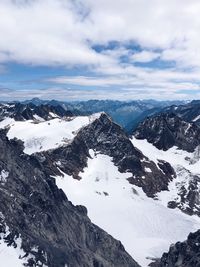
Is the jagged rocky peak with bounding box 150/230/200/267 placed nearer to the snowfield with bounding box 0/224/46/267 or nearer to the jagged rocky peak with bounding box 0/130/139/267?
the jagged rocky peak with bounding box 0/130/139/267

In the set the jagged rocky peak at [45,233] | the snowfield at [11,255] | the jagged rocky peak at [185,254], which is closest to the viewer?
the snowfield at [11,255]

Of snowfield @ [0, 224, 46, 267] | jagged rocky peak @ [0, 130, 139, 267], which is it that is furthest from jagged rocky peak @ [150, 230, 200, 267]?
snowfield @ [0, 224, 46, 267]

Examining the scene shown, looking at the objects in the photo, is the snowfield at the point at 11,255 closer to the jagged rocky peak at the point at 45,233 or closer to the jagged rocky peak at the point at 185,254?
the jagged rocky peak at the point at 45,233

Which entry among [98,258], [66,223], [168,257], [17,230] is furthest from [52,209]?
[168,257]

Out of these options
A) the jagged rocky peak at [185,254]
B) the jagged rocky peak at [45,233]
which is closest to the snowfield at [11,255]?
the jagged rocky peak at [45,233]

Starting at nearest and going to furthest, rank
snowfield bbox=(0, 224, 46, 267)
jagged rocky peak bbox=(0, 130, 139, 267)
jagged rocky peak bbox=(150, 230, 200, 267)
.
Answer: snowfield bbox=(0, 224, 46, 267)
jagged rocky peak bbox=(150, 230, 200, 267)
jagged rocky peak bbox=(0, 130, 139, 267)

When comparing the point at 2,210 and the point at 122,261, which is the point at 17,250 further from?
the point at 122,261

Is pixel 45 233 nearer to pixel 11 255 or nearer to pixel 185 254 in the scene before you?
pixel 11 255
